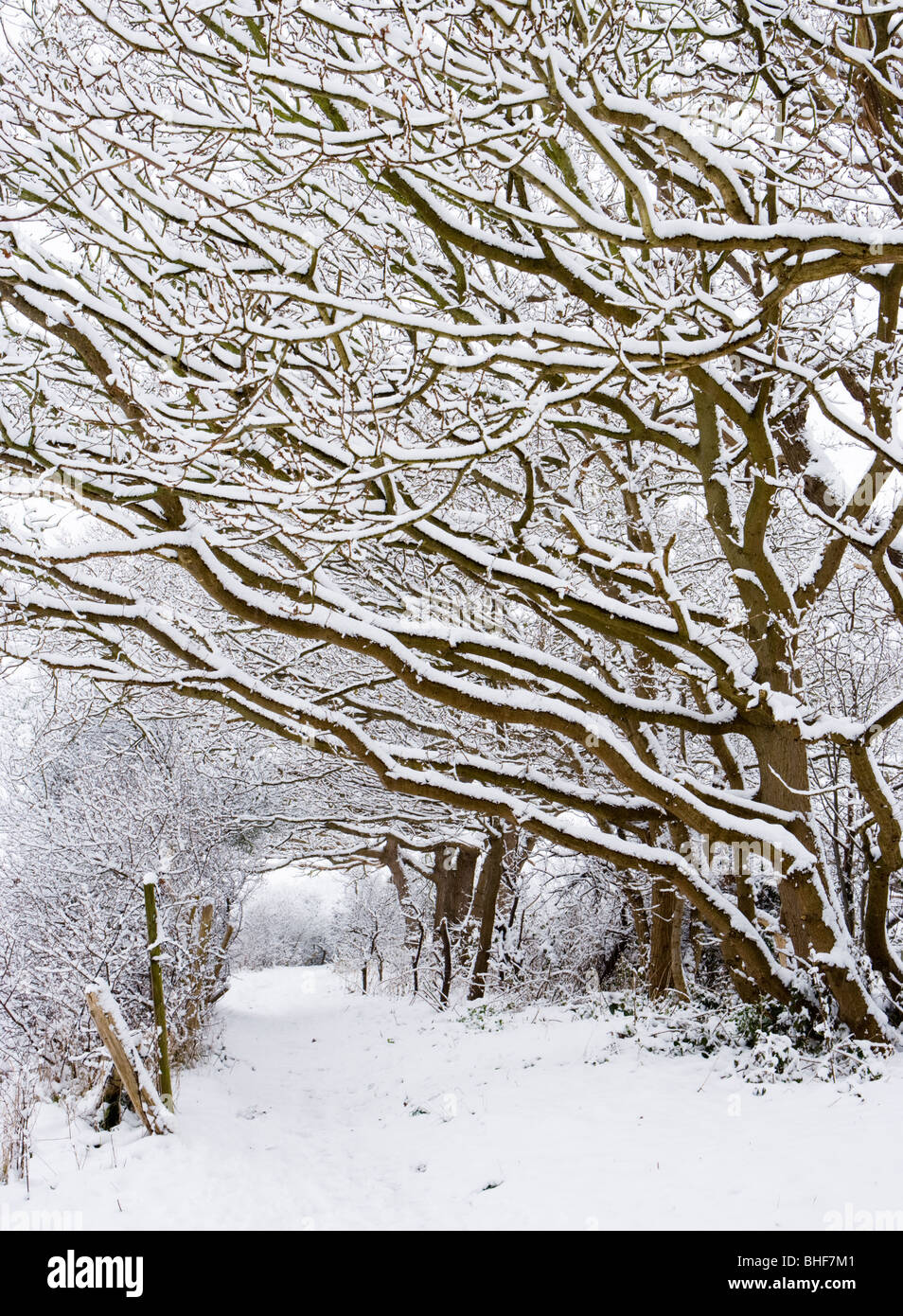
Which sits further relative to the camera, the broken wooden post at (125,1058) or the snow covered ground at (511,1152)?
the broken wooden post at (125,1058)

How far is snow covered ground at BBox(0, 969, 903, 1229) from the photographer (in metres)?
3.73

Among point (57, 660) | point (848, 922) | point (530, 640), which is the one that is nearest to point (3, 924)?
point (57, 660)

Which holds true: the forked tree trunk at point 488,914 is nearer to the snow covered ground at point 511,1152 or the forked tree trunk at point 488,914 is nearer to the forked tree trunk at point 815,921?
the snow covered ground at point 511,1152

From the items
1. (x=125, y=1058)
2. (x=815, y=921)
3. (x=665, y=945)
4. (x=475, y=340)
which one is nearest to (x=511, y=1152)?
(x=815, y=921)

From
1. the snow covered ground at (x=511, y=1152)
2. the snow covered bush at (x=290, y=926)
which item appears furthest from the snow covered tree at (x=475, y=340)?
the snow covered bush at (x=290, y=926)

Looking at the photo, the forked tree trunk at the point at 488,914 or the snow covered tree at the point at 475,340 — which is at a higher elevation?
the snow covered tree at the point at 475,340

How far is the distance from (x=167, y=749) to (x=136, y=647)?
2.90m

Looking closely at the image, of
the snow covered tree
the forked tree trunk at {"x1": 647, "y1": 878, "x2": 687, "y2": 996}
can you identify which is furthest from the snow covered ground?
the forked tree trunk at {"x1": 647, "y1": 878, "x2": 687, "y2": 996}

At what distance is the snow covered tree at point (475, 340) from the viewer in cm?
331

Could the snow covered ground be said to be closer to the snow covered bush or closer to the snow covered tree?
the snow covered tree

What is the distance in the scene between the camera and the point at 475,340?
3492mm

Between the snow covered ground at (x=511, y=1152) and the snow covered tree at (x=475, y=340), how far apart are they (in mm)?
1133

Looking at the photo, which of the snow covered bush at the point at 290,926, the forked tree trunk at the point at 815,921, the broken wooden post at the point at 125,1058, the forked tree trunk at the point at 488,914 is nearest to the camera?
the forked tree trunk at the point at 815,921

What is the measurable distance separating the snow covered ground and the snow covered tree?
113cm
